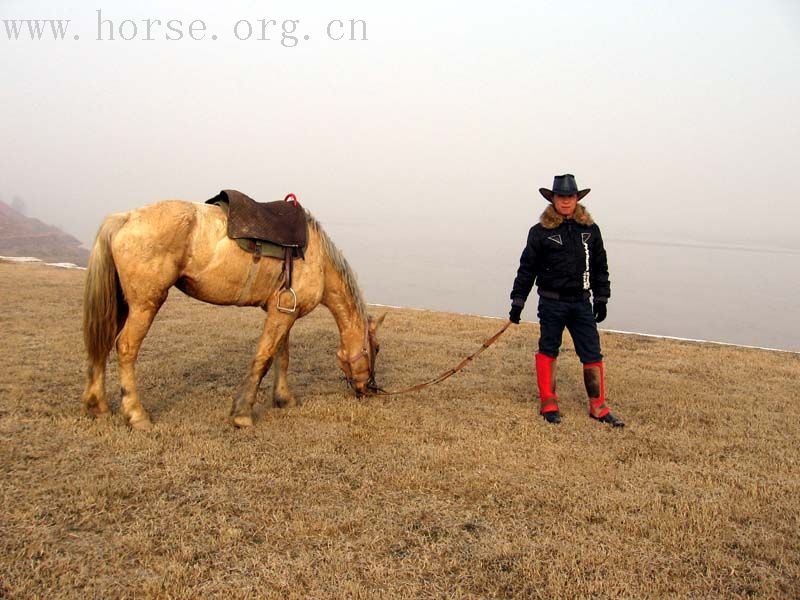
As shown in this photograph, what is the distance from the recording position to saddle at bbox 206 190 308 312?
491 cm

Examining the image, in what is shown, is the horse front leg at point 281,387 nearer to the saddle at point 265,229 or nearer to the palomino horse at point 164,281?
the palomino horse at point 164,281

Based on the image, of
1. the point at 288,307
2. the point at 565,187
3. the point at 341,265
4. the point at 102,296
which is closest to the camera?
the point at 102,296

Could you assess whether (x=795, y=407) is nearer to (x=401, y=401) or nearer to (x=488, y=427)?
(x=488, y=427)

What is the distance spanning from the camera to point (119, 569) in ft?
9.25

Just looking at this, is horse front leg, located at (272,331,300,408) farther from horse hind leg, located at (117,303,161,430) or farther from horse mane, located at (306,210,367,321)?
horse hind leg, located at (117,303,161,430)

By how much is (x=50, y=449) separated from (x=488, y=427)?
352 centimetres

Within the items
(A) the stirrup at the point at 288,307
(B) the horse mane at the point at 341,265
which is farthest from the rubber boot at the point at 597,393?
(A) the stirrup at the point at 288,307

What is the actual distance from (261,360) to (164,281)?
108 centimetres

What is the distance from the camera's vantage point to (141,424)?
468cm

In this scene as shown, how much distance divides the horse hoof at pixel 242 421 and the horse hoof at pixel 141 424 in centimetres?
67

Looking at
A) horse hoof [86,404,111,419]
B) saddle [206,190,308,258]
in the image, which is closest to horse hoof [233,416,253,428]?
horse hoof [86,404,111,419]

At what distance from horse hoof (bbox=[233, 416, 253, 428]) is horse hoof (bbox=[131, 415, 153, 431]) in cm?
67

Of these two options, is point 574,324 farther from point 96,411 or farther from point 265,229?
point 96,411

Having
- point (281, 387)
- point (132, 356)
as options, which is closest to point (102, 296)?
point (132, 356)
